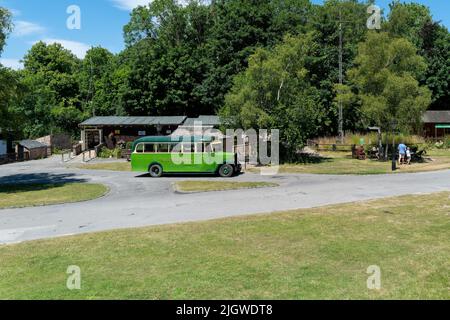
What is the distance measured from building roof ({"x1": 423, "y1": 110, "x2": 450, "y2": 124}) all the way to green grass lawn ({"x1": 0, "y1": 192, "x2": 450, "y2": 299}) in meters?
43.3

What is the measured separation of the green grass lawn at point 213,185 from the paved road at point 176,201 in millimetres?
710

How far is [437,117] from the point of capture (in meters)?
52.9

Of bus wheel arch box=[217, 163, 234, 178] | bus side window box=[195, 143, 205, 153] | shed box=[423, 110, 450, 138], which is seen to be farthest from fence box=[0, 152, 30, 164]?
shed box=[423, 110, 450, 138]

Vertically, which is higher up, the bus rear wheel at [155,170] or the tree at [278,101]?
the tree at [278,101]

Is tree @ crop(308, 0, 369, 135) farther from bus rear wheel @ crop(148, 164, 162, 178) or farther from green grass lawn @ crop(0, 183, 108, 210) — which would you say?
green grass lawn @ crop(0, 183, 108, 210)

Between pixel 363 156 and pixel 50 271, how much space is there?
29.0m

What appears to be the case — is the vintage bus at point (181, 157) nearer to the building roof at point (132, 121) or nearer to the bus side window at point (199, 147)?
the bus side window at point (199, 147)

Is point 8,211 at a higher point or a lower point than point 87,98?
lower

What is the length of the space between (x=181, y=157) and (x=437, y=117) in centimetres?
3986

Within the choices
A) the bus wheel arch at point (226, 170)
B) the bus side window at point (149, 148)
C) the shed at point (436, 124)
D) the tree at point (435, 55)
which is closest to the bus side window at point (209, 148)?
the bus wheel arch at point (226, 170)

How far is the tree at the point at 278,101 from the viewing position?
1195 inches
